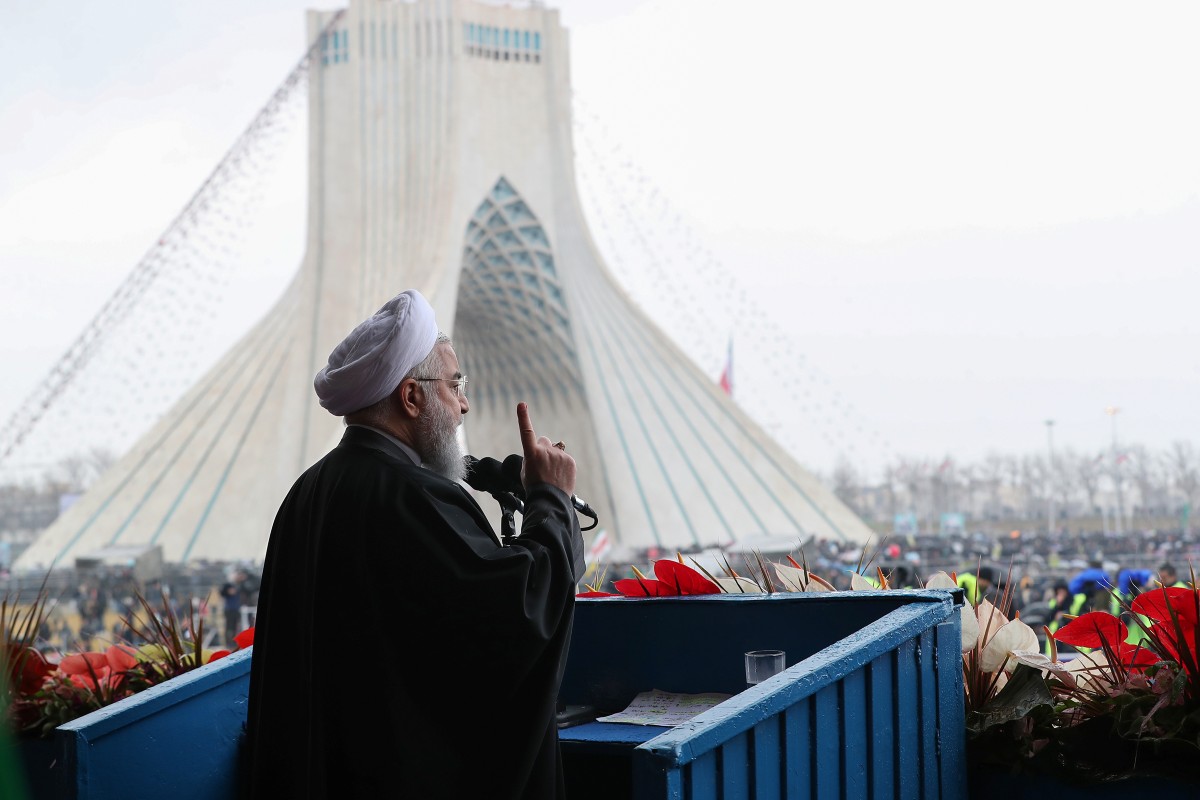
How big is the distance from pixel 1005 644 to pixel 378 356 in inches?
41.1

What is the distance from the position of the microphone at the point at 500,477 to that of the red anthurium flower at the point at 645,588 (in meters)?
0.44

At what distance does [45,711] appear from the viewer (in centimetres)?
265

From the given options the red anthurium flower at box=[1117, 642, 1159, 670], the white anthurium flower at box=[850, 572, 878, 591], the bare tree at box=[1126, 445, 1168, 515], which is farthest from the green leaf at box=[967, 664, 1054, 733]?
the bare tree at box=[1126, 445, 1168, 515]

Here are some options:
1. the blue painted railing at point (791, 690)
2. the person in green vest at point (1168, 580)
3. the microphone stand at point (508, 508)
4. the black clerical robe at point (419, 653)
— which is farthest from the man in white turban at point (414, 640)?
the person in green vest at point (1168, 580)

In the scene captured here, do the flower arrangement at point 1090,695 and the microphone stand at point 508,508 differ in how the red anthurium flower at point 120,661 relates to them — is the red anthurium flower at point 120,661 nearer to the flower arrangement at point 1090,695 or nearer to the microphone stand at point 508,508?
the microphone stand at point 508,508

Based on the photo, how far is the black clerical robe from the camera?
A: 1469 mm

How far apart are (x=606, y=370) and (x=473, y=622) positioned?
2094cm

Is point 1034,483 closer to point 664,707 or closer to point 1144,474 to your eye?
point 1144,474

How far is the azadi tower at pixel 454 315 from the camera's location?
20.0m

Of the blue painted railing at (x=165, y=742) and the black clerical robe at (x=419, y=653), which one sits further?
the blue painted railing at (x=165, y=742)

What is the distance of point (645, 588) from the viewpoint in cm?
216

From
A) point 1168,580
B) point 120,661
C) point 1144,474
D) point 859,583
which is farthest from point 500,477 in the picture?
point 1144,474

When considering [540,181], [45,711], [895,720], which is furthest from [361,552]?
[540,181]

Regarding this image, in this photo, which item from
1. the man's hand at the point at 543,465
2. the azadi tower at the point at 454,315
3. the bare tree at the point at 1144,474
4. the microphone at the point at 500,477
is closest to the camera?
the man's hand at the point at 543,465
